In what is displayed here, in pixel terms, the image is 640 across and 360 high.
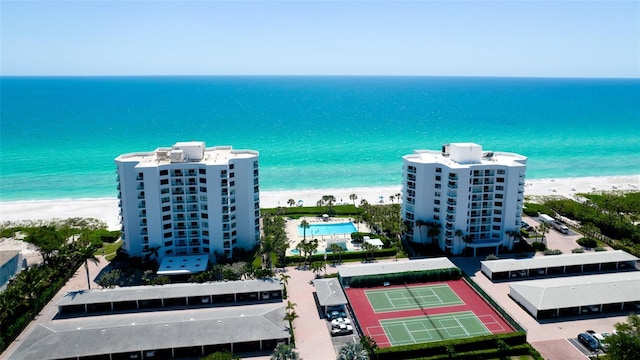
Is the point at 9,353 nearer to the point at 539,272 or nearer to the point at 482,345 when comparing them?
the point at 482,345

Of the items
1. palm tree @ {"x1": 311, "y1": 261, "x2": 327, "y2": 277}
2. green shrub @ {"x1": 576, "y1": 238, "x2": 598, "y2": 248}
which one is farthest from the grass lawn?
green shrub @ {"x1": 576, "y1": 238, "x2": 598, "y2": 248}

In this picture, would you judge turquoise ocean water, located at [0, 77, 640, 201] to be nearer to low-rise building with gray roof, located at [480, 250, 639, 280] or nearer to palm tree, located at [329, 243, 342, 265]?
palm tree, located at [329, 243, 342, 265]

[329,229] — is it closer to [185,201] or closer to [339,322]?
[185,201]

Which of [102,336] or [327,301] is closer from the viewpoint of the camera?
[102,336]

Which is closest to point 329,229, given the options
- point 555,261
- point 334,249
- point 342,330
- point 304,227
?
point 304,227

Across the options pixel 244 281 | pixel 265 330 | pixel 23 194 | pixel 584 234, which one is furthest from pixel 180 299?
pixel 23 194

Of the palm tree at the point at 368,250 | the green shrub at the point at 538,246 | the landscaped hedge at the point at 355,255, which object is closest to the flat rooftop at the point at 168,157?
the landscaped hedge at the point at 355,255
